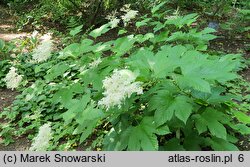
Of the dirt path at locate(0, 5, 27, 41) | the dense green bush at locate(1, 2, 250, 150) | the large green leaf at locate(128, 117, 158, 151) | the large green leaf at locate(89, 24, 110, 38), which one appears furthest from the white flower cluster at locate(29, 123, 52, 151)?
the dirt path at locate(0, 5, 27, 41)

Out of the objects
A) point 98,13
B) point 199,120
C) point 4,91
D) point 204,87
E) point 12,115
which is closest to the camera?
point 204,87

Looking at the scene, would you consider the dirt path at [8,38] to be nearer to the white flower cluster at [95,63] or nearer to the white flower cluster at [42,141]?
the white flower cluster at [42,141]

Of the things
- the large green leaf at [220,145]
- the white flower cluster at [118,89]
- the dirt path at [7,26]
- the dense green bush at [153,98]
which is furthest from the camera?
the dirt path at [7,26]

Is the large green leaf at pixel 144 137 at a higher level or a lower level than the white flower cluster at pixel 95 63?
lower

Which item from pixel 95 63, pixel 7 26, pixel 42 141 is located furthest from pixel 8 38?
pixel 42 141

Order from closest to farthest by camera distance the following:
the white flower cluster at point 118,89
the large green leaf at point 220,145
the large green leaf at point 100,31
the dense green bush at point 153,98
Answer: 1. the white flower cluster at point 118,89
2. the dense green bush at point 153,98
3. the large green leaf at point 220,145
4. the large green leaf at point 100,31

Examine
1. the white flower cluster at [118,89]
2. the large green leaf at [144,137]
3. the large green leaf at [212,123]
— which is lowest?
the large green leaf at [212,123]

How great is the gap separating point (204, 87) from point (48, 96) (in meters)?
2.62

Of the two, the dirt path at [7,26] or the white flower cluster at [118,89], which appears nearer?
the white flower cluster at [118,89]

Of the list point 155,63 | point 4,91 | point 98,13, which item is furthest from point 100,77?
point 98,13

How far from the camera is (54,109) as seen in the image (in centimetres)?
422

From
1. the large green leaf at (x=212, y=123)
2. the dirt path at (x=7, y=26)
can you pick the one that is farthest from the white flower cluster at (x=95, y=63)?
the dirt path at (x=7, y=26)

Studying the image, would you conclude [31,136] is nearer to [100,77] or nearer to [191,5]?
[100,77]

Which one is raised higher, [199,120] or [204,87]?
[204,87]
